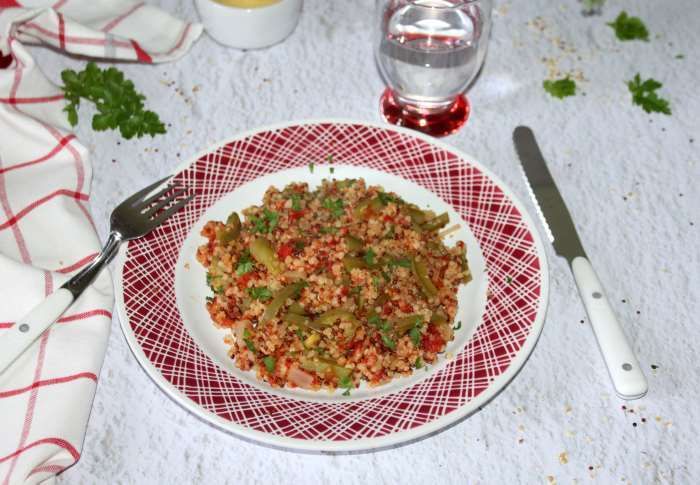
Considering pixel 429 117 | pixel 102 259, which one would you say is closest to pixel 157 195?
pixel 102 259

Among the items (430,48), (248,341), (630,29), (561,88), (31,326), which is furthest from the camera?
(630,29)

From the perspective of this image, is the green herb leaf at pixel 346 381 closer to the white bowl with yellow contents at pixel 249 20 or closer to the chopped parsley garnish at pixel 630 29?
the white bowl with yellow contents at pixel 249 20

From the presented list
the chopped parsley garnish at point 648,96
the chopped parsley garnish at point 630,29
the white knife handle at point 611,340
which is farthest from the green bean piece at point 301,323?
the chopped parsley garnish at point 630,29

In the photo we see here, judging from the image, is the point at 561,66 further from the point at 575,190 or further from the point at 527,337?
the point at 527,337

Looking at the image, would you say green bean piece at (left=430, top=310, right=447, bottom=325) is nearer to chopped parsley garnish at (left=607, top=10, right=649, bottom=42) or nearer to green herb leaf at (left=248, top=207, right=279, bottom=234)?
green herb leaf at (left=248, top=207, right=279, bottom=234)

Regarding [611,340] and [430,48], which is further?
[430,48]

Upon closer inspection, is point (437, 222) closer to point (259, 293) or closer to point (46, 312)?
point (259, 293)
